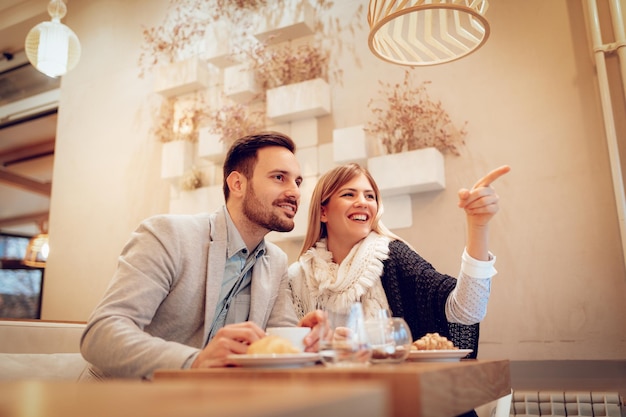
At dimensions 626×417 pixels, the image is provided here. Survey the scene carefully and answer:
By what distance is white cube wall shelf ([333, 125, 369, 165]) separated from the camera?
300 cm

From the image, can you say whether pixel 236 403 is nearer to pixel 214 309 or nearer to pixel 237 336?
pixel 237 336

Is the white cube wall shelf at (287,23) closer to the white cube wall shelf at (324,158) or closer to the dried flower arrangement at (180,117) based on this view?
the dried flower arrangement at (180,117)

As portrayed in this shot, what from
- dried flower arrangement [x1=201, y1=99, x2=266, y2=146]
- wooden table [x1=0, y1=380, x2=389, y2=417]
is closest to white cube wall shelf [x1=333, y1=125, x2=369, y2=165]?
dried flower arrangement [x1=201, y1=99, x2=266, y2=146]

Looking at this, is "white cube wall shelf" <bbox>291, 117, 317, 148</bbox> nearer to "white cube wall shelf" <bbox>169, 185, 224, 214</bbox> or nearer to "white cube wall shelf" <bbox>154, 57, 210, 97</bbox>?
"white cube wall shelf" <bbox>169, 185, 224, 214</bbox>

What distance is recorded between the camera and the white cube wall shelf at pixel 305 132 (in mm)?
3299

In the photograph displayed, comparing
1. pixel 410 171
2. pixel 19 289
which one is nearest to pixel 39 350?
pixel 410 171

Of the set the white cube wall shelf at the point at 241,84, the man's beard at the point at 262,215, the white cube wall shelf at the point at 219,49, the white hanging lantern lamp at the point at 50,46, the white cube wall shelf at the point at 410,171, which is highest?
the white cube wall shelf at the point at 219,49

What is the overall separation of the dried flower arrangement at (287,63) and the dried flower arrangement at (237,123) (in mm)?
200

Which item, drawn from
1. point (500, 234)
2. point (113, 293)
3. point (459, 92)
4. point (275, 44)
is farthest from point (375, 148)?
point (113, 293)

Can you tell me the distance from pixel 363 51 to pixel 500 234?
1.44 meters

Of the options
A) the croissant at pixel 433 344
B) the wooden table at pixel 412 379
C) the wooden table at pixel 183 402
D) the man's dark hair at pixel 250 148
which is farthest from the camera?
the man's dark hair at pixel 250 148

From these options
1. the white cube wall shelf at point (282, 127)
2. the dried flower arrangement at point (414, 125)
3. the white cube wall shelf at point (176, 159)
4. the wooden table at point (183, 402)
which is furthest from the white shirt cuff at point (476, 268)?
the white cube wall shelf at point (176, 159)

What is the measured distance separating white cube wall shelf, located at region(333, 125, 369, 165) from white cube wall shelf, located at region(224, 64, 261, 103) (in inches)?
30.2

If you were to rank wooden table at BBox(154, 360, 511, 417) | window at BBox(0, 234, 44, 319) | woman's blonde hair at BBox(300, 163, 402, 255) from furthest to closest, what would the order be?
window at BBox(0, 234, 44, 319) → woman's blonde hair at BBox(300, 163, 402, 255) → wooden table at BBox(154, 360, 511, 417)
